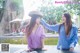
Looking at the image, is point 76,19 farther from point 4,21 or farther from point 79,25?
point 4,21

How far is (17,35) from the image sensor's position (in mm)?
1966

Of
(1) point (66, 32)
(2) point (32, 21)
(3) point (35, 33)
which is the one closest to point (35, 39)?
(3) point (35, 33)

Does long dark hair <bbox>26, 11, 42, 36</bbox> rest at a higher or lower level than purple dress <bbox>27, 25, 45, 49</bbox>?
higher

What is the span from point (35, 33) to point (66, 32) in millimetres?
Result: 279

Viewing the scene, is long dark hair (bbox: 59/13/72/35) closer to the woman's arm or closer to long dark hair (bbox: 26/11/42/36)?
the woman's arm

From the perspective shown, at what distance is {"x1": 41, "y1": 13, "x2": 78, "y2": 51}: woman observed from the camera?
6.29 ft

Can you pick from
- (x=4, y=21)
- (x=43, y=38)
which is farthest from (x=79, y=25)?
(x=4, y=21)

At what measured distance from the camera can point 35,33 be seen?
1.95m

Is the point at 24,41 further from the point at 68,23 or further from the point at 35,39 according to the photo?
the point at 68,23

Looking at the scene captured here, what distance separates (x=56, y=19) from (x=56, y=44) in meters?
0.22

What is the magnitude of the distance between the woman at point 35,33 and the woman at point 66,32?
0.06m

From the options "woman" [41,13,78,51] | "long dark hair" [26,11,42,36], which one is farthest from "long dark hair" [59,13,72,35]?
"long dark hair" [26,11,42,36]

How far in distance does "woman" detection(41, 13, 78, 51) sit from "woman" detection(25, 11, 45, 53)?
2.3 inches

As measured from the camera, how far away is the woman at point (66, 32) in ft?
6.29
